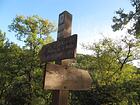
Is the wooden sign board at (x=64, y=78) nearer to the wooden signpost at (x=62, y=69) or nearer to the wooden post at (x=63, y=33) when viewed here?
the wooden signpost at (x=62, y=69)

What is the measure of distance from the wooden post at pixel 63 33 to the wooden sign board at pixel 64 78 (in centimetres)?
12

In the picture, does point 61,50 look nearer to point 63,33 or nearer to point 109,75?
point 63,33

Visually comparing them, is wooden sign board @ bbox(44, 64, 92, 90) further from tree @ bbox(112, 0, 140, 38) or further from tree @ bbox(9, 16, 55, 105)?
tree @ bbox(9, 16, 55, 105)

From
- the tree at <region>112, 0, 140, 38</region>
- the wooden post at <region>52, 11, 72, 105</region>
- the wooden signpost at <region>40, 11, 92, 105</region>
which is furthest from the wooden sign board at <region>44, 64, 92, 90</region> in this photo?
the tree at <region>112, 0, 140, 38</region>

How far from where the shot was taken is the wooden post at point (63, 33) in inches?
177

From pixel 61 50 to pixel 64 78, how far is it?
444 mm

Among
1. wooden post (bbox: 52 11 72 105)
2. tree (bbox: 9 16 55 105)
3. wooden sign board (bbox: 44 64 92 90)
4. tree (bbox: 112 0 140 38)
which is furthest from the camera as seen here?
tree (bbox: 9 16 55 105)

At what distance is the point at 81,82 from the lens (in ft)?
15.6

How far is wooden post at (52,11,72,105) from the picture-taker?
450 centimetres

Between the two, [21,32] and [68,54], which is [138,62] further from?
[68,54]

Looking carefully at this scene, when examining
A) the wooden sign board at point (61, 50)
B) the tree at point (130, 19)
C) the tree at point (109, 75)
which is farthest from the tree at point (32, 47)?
the wooden sign board at point (61, 50)

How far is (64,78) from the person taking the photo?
14.9 feet

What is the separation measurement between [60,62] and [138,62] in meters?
27.1

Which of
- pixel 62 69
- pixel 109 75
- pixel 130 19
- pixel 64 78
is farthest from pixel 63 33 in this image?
pixel 109 75
